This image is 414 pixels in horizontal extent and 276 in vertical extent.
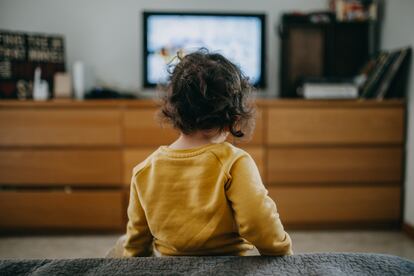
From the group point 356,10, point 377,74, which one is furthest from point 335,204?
point 356,10

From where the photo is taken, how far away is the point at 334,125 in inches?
96.1

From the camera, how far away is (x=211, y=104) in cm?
83

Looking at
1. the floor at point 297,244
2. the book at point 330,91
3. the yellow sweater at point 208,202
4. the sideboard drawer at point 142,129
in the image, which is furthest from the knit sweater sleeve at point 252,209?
the book at point 330,91

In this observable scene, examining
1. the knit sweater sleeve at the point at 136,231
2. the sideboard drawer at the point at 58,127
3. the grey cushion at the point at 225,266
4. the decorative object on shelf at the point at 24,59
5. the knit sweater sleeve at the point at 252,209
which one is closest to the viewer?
the grey cushion at the point at 225,266

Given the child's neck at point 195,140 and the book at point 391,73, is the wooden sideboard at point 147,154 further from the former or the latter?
the child's neck at point 195,140

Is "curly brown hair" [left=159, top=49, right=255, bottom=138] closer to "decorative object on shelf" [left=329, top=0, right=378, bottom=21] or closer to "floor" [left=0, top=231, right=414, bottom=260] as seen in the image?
"floor" [left=0, top=231, right=414, bottom=260]

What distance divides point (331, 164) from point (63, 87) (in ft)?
5.84

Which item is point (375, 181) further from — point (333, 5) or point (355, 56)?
point (333, 5)

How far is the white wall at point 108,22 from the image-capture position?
2818 millimetres

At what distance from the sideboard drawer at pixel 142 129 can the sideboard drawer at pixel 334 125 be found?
0.66 meters

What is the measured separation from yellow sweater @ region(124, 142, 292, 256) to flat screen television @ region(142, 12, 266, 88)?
6.32ft

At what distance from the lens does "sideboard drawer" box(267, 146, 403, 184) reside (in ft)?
8.10

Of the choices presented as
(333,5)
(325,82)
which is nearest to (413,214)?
(325,82)

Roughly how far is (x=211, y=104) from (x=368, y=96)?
201cm
